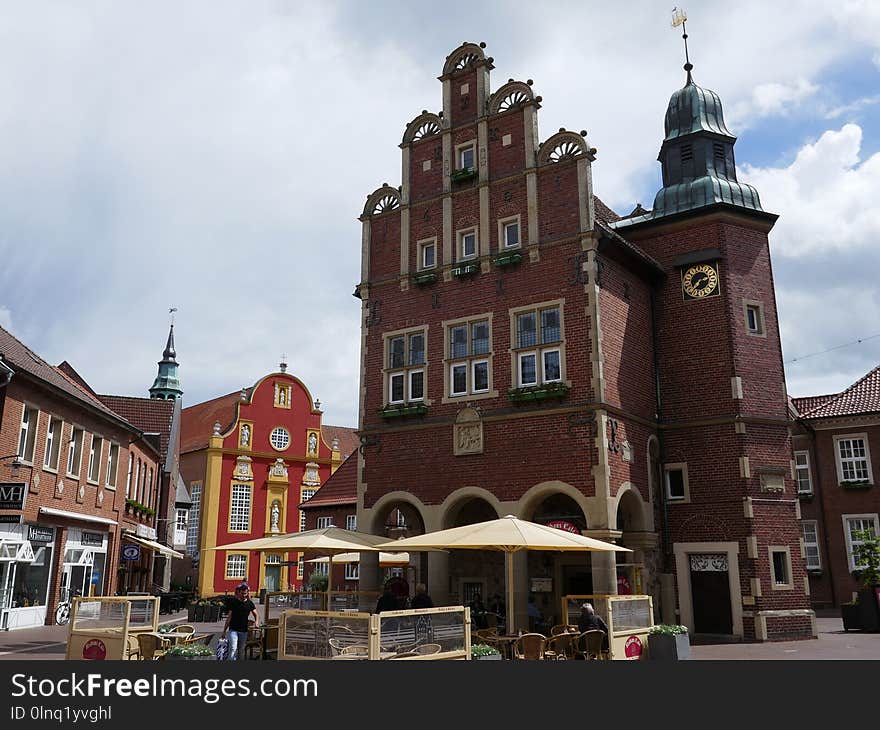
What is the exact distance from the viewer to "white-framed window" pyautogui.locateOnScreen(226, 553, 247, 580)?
52.0 m

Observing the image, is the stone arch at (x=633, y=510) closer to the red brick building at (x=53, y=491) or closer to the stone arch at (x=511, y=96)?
the stone arch at (x=511, y=96)

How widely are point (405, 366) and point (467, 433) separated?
319cm

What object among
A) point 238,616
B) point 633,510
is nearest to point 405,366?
point 633,510

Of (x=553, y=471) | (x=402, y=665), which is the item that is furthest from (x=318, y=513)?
(x=402, y=665)

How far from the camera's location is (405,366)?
2375cm

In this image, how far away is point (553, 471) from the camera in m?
20.1

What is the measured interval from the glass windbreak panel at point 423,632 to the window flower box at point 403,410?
1109 centimetres

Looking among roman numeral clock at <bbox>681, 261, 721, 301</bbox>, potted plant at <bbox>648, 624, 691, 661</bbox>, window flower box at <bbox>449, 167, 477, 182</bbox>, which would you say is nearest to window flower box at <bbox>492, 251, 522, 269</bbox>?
window flower box at <bbox>449, 167, 477, 182</bbox>

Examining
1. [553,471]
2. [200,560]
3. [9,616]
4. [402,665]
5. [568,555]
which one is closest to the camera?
[402,665]

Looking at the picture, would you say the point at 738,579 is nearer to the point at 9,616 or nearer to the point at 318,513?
the point at 9,616

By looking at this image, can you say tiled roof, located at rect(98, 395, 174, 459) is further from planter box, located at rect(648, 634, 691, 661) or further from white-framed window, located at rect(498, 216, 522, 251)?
planter box, located at rect(648, 634, 691, 661)

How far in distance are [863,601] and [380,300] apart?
54.9 feet

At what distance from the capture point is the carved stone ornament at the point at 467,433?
21562 millimetres

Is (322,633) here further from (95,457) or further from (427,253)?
(95,457)
